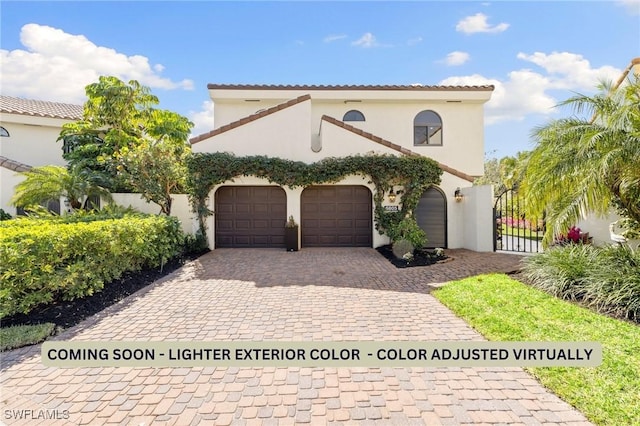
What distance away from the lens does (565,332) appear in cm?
462

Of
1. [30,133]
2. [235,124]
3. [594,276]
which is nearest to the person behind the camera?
[594,276]

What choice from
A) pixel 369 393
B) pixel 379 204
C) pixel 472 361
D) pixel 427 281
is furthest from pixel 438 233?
pixel 369 393

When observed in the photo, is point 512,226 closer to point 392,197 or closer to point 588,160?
point 392,197

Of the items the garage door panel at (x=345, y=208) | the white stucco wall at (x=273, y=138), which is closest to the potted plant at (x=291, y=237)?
the garage door panel at (x=345, y=208)

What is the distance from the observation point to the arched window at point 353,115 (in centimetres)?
1652

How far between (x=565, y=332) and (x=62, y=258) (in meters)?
9.08

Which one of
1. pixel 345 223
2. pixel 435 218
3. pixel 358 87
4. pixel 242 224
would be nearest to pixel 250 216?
pixel 242 224

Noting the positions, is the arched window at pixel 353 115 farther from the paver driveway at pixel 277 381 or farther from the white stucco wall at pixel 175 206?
the paver driveway at pixel 277 381

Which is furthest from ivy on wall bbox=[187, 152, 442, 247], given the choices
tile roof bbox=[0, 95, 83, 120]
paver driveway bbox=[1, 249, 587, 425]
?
tile roof bbox=[0, 95, 83, 120]

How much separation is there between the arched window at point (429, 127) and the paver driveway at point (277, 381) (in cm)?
1237

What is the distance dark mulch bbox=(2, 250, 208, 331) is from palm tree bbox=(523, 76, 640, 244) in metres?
10.4

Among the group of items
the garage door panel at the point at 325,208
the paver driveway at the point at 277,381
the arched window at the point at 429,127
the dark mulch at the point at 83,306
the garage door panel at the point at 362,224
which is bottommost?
the paver driveway at the point at 277,381

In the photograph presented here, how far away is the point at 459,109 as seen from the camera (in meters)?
16.5

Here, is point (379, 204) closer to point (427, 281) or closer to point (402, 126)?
point (427, 281)
